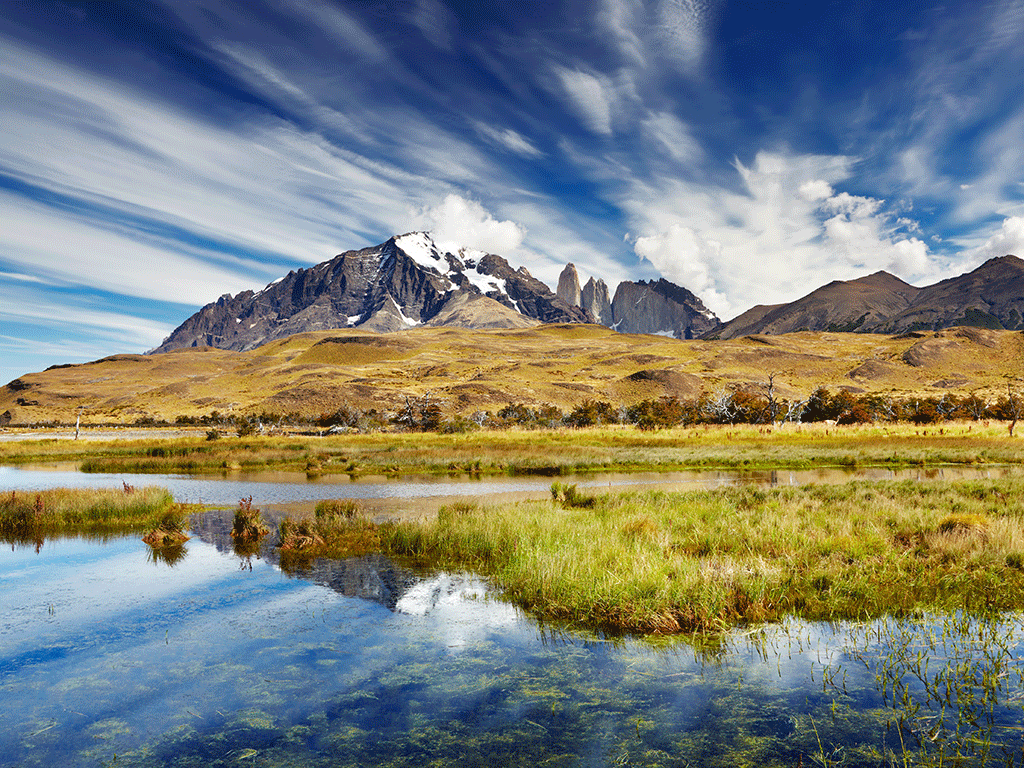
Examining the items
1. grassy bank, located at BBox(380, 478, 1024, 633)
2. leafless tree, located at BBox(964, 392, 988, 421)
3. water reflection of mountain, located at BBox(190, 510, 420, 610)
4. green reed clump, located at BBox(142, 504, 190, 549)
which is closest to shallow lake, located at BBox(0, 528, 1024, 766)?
water reflection of mountain, located at BBox(190, 510, 420, 610)

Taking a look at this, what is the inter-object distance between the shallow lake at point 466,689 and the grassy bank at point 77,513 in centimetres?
1049

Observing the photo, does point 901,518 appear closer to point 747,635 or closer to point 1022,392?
point 747,635

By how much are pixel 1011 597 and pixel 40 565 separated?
24.1 m

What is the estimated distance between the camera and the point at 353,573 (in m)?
15.5

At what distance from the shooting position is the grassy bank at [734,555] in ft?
36.9

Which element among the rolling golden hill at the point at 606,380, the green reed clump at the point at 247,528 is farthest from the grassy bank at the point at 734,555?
the rolling golden hill at the point at 606,380

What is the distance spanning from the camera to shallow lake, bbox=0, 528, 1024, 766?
7102 millimetres

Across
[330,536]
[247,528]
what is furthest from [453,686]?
[247,528]

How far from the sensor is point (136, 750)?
24.1 ft

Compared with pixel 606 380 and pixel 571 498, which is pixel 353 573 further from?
pixel 606 380

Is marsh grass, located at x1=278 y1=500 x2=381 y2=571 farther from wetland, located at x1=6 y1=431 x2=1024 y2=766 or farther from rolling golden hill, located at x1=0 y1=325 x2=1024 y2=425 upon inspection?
rolling golden hill, located at x1=0 y1=325 x2=1024 y2=425

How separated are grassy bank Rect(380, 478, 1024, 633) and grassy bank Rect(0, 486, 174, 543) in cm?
1210

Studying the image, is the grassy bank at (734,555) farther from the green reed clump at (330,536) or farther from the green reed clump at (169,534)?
the green reed clump at (169,534)

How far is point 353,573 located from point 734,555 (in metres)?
9.66
